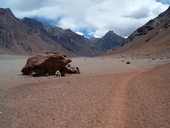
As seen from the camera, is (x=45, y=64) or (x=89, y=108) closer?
(x=89, y=108)

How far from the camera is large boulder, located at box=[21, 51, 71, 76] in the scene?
31.5 metres

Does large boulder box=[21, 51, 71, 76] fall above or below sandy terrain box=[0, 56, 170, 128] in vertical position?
above

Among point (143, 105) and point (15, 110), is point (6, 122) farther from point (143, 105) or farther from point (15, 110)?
point (143, 105)

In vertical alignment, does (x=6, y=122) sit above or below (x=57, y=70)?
below

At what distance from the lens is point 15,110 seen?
46.2 feet

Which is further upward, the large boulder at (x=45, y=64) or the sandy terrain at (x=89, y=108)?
the large boulder at (x=45, y=64)

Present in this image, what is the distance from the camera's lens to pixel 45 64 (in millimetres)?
31547

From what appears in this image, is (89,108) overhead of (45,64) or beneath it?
beneath

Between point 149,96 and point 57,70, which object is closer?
point 149,96

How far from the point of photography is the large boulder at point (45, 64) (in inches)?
1240

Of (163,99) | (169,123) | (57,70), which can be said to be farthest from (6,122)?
(57,70)

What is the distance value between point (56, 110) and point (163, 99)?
16.8 ft

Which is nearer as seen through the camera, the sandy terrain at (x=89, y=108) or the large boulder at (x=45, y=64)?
the sandy terrain at (x=89, y=108)

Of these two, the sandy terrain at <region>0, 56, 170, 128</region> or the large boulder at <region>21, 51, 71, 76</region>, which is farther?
the large boulder at <region>21, 51, 71, 76</region>
